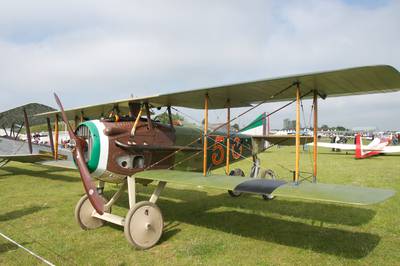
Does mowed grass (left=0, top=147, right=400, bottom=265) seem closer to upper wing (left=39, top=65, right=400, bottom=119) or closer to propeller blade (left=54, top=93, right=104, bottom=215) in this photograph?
propeller blade (left=54, top=93, right=104, bottom=215)

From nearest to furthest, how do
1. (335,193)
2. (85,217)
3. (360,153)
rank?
(335,193)
(85,217)
(360,153)

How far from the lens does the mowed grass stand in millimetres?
4270

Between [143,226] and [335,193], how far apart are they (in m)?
2.77

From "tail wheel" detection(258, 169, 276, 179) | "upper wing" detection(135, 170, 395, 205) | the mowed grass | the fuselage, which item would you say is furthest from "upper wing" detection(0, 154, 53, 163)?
"upper wing" detection(135, 170, 395, 205)

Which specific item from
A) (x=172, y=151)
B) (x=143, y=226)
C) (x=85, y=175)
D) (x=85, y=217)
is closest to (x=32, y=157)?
(x=85, y=217)

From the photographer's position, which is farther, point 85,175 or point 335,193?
point 85,175

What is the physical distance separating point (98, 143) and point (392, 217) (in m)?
5.70

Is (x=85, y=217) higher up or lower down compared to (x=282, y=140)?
lower down

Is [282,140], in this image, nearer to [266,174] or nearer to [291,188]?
[266,174]

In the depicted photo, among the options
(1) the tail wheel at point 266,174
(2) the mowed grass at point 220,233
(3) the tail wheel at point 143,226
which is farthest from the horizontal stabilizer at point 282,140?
(3) the tail wheel at point 143,226

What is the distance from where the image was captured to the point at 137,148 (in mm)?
5430

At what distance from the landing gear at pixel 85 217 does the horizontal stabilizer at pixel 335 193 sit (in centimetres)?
349

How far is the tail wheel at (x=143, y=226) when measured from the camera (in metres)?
A: 4.56

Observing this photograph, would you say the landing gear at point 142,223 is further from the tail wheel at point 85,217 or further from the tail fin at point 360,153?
the tail fin at point 360,153
